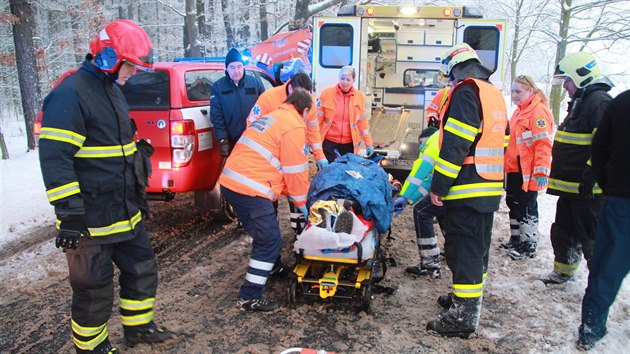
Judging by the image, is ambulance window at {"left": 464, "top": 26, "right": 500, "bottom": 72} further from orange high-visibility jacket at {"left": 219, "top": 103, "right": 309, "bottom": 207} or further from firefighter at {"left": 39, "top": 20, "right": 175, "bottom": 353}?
firefighter at {"left": 39, "top": 20, "right": 175, "bottom": 353}

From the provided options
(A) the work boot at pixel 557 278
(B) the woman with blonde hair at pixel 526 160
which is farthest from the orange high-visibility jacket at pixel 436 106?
(A) the work boot at pixel 557 278

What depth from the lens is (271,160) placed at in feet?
12.2

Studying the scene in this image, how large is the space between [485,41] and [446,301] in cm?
473

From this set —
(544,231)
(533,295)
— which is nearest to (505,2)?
(544,231)

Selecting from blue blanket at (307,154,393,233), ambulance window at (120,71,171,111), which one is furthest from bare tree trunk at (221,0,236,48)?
blue blanket at (307,154,393,233)

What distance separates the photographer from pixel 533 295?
4.18 metres

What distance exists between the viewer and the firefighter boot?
3.48 m

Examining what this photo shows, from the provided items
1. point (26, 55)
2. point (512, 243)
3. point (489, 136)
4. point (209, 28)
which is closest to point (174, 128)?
point (489, 136)

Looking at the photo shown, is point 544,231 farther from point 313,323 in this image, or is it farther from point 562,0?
point 562,0

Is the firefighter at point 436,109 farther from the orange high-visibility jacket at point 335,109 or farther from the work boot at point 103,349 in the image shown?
the work boot at point 103,349

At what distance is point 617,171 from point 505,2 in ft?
67.5

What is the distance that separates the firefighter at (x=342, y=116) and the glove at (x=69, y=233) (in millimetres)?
3757

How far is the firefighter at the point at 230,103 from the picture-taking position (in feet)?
16.9

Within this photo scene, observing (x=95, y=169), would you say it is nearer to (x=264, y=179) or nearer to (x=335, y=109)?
(x=264, y=179)
